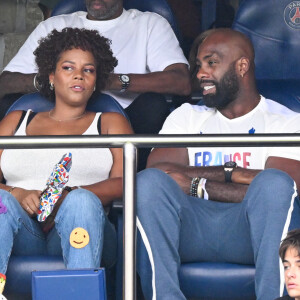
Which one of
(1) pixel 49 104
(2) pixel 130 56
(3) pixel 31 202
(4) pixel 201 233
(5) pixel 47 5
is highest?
(5) pixel 47 5

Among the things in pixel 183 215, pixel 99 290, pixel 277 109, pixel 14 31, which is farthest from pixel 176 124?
pixel 14 31

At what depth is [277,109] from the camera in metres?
3.65

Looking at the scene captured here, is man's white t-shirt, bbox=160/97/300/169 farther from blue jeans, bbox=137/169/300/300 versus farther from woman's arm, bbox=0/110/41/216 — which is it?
woman's arm, bbox=0/110/41/216

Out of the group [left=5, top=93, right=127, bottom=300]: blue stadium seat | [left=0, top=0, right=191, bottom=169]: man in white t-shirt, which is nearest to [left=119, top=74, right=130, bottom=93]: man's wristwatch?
[left=0, top=0, right=191, bottom=169]: man in white t-shirt

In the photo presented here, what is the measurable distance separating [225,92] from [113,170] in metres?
0.55

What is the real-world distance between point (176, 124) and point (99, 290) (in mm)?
1115

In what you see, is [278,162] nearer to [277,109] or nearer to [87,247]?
[277,109]

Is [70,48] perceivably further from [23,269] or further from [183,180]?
[23,269]

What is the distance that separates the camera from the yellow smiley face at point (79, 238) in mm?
3004

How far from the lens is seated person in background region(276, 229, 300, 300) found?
9.04 feet

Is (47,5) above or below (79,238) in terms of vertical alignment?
above

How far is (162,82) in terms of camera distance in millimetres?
4004

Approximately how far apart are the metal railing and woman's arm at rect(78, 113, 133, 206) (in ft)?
1.99

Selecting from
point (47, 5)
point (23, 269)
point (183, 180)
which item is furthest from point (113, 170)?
point (47, 5)
